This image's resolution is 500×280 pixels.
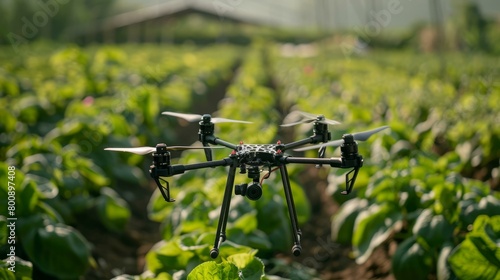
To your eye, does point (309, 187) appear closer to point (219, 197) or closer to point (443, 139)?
point (443, 139)

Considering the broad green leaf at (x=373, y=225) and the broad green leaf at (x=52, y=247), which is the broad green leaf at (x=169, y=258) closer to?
the broad green leaf at (x=52, y=247)

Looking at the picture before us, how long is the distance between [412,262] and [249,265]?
143 centimetres

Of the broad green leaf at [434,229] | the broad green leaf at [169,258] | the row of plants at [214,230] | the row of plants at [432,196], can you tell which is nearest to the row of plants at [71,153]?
the row of plants at [214,230]

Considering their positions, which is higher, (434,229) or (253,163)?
(253,163)

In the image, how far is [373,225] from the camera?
3.98 meters

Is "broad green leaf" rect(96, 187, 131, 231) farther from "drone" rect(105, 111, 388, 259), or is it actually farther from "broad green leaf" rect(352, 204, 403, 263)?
"drone" rect(105, 111, 388, 259)

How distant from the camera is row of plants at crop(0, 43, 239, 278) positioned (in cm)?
370

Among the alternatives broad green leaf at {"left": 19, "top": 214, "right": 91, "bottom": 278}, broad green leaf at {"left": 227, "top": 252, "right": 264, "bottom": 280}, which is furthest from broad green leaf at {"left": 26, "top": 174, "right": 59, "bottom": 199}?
broad green leaf at {"left": 227, "top": 252, "right": 264, "bottom": 280}

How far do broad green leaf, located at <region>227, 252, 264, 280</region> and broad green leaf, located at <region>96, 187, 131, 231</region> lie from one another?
2.49 meters

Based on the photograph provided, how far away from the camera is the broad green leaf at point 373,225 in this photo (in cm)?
392

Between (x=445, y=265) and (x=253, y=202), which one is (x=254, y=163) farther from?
(x=253, y=202)

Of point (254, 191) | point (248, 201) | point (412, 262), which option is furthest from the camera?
point (248, 201)

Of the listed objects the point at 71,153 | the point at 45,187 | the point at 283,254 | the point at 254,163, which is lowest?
the point at 283,254

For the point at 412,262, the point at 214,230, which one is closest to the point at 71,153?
the point at 214,230
